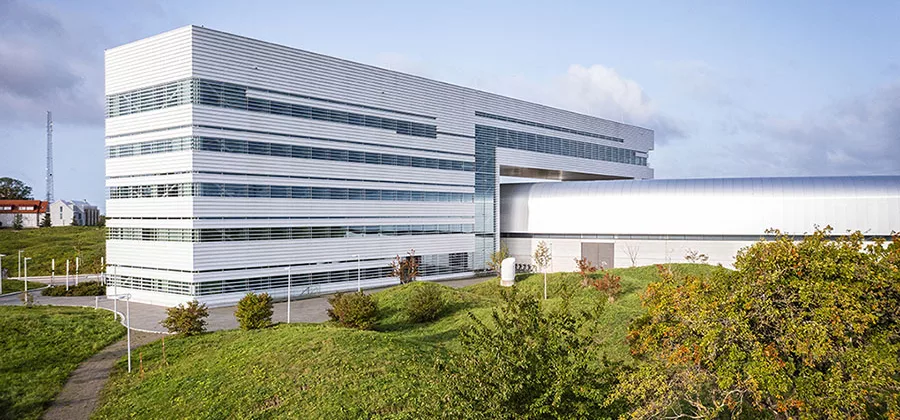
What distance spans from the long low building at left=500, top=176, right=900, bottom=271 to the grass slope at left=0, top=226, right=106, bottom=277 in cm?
3756

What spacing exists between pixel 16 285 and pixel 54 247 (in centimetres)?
1957

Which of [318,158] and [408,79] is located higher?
[408,79]

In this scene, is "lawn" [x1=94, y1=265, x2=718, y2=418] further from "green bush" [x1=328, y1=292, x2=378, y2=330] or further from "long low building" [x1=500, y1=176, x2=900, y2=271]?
"long low building" [x1=500, y1=176, x2=900, y2=271]

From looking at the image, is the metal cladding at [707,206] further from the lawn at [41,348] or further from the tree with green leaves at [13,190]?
the tree with green leaves at [13,190]

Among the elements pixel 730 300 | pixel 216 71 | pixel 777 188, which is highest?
pixel 216 71

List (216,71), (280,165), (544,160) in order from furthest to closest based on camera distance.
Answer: (544,160)
(280,165)
(216,71)

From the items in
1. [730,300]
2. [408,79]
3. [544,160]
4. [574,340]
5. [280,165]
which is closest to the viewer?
[730,300]

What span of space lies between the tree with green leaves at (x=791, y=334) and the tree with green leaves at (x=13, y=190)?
421 feet

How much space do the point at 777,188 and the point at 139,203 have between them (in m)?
44.1

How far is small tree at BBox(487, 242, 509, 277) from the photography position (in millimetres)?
47653

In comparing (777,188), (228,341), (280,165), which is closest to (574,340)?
(228,341)

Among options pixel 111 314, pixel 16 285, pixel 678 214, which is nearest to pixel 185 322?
pixel 111 314

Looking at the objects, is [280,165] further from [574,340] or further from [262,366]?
[574,340]

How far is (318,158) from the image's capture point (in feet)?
126
